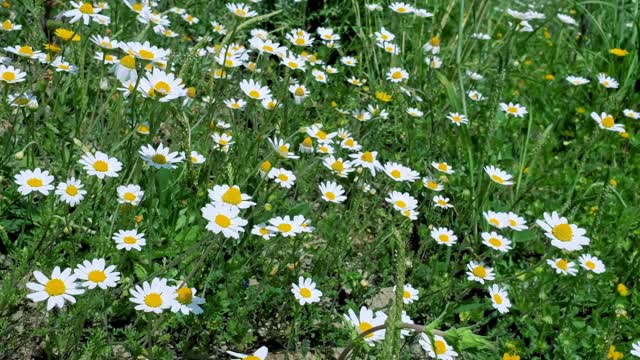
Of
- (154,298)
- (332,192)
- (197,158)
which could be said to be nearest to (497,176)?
(332,192)

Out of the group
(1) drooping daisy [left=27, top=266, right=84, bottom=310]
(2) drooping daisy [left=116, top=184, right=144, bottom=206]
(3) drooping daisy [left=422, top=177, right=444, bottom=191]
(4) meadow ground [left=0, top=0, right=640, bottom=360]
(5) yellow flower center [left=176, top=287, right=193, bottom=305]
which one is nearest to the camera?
(1) drooping daisy [left=27, top=266, right=84, bottom=310]

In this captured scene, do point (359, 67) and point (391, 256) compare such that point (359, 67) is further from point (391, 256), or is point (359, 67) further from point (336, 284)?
point (336, 284)

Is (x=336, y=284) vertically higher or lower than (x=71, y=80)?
lower

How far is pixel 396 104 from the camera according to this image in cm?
354

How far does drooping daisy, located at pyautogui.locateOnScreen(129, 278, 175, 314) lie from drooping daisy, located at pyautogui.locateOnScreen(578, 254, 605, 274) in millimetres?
1622

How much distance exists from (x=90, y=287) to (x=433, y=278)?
1412 millimetres

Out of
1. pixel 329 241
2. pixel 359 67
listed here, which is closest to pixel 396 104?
pixel 359 67

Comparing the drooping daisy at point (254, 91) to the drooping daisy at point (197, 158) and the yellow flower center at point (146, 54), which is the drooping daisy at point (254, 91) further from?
the yellow flower center at point (146, 54)

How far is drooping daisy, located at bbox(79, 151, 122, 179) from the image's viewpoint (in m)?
2.03

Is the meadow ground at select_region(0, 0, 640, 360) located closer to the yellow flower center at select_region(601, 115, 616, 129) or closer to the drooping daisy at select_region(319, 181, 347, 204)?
the drooping daisy at select_region(319, 181, 347, 204)

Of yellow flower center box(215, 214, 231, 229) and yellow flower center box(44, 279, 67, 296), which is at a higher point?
yellow flower center box(215, 214, 231, 229)

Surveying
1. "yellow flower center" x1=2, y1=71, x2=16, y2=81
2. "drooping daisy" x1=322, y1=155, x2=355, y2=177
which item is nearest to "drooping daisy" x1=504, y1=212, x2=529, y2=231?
"drooping daisy" x1=322, y1=155, x2=355, y2=177

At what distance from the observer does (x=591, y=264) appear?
2654 millimetres

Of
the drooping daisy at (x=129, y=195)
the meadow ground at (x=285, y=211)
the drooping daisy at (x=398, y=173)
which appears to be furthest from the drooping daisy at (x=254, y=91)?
the drooping daisy at (x=129, y=195)
